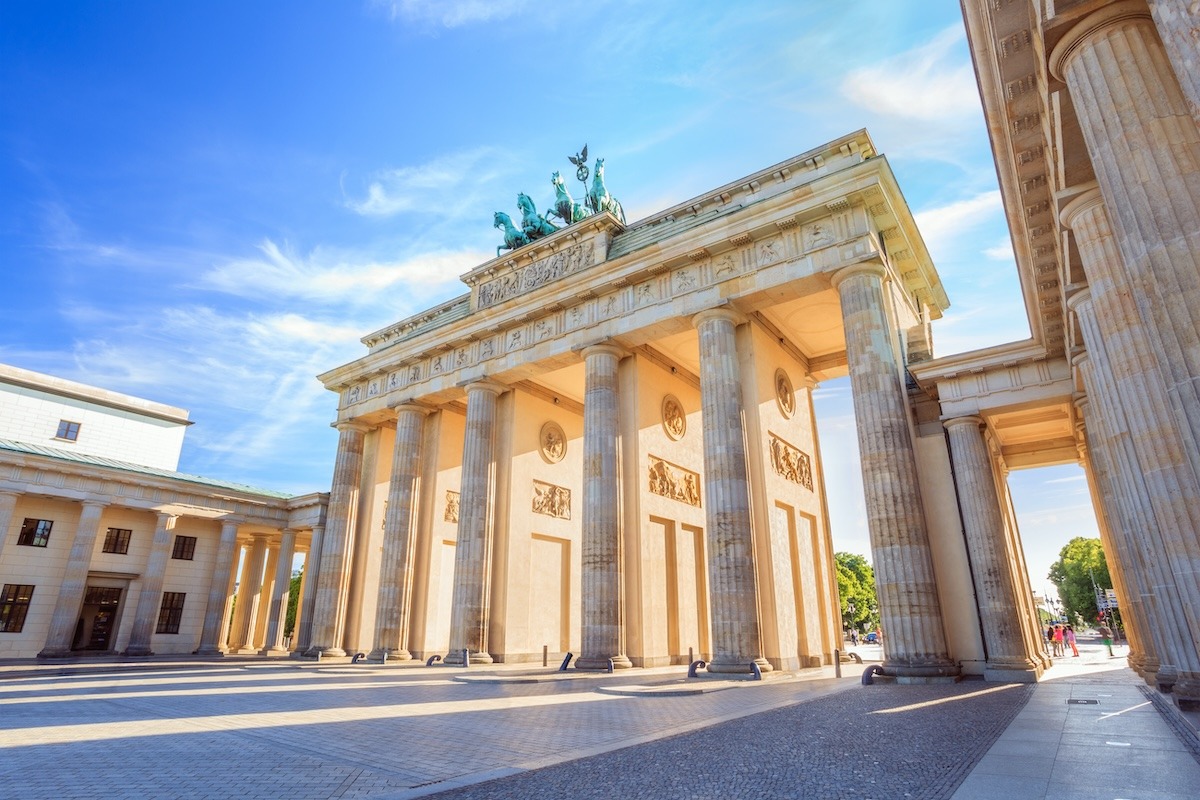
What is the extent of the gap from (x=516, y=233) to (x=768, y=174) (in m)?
12.4

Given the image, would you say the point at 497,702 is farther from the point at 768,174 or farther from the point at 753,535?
the point at 768,174

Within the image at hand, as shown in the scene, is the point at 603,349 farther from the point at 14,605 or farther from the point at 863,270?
the point at 14,605

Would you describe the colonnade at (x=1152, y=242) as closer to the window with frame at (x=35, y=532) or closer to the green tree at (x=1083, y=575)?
the window with frame at (x=35, y=532)

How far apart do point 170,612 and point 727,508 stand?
3373 centimetres

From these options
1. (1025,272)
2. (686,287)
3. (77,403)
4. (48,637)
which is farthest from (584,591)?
(77,403)

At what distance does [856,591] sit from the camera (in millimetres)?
73312

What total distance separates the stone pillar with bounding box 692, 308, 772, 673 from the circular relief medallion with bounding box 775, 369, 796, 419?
3.66m

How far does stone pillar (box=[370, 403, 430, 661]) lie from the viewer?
25266mm

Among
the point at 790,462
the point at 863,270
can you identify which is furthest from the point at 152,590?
the point at 863,270

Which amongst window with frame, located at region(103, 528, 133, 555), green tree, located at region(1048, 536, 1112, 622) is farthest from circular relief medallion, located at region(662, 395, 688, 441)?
green tree, located at region(1048, 536, 1112, 622)

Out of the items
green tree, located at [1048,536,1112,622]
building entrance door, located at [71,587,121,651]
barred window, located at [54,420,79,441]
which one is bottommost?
building entrance door, located at [71,587,121,651]

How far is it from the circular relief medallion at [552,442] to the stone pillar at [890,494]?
14.3 m

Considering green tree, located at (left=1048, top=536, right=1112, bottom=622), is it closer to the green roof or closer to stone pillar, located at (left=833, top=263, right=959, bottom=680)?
stone pillar, located at (left=833, top=263, right=959, bottom=680)

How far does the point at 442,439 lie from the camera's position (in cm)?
2942
